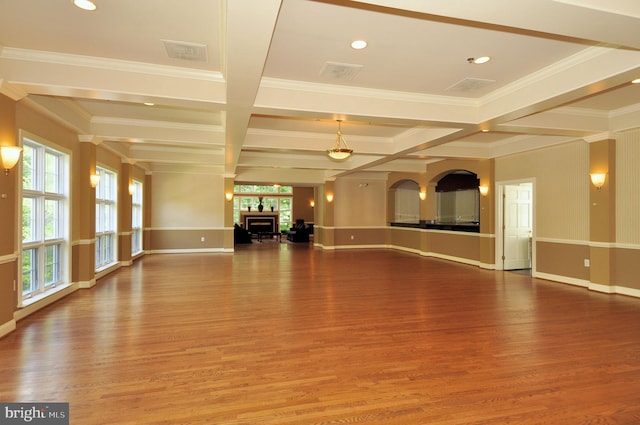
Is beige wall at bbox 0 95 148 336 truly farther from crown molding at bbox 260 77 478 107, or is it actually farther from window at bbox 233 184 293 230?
window at bbox 233 184 293 230

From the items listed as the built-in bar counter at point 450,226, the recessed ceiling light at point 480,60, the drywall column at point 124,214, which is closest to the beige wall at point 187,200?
the drywall column at point 124,214

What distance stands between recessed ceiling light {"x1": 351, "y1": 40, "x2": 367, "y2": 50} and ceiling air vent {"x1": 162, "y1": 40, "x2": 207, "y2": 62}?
1.47 meters

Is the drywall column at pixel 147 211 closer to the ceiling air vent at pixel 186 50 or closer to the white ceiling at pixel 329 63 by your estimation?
the white ceiling at pixel 329 63

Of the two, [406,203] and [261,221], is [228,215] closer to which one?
[406,203]

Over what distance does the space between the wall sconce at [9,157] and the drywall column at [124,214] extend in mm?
4746

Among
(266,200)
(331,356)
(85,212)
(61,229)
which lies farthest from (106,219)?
(266,200)

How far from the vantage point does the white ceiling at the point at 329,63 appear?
8.97 feet

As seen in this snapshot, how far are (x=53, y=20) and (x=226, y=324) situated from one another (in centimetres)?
347

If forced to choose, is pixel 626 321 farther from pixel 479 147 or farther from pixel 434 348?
pixel 479 147

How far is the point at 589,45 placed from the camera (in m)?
3.60

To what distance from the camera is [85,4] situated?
2.89 meters

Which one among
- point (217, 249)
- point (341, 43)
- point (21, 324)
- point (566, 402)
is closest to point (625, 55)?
point (341, 43)

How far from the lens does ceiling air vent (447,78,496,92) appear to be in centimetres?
454

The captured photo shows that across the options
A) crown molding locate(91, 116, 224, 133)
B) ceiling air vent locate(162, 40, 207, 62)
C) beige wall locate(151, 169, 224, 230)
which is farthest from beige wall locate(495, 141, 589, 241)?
beige wall locate(151, 169, 224, 230)
